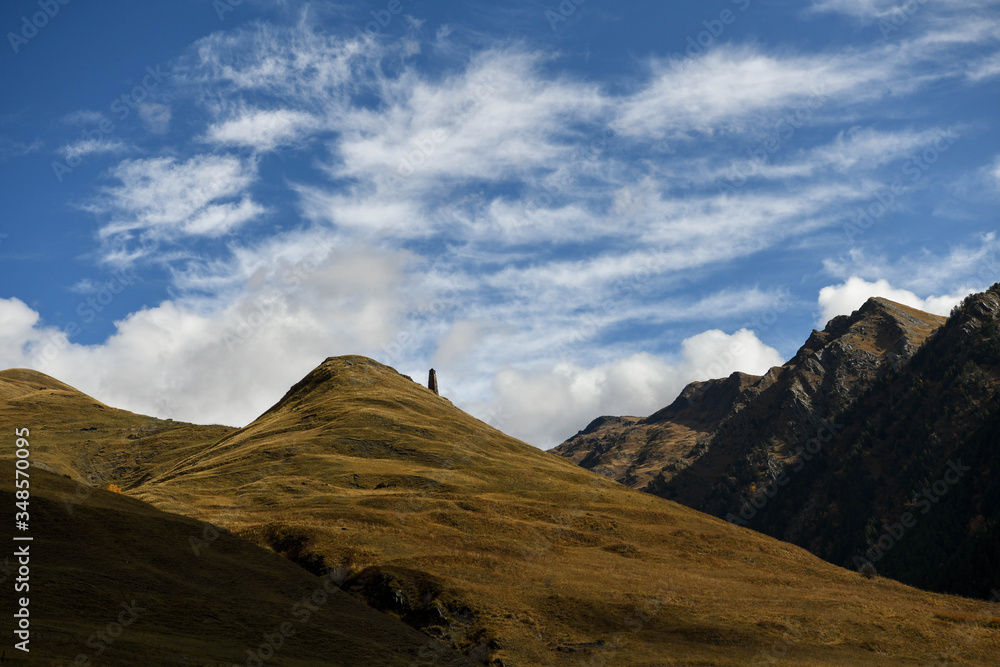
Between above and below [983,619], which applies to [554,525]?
above

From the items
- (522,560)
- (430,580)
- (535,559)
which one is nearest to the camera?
(430,580)

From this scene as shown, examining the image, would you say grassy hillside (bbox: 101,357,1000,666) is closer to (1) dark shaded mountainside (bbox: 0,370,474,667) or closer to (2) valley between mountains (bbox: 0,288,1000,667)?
(2) valley between mountains (bbox: 0,288,1000,667)

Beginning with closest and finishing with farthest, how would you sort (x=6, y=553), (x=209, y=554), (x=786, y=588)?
(x=6, y=553) → (x=209, y=554) → (x=786, y=588)

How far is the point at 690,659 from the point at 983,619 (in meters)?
34.5

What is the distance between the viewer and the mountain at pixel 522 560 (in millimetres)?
53219

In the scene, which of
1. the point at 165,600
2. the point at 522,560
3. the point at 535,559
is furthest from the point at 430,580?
the point at 165,600

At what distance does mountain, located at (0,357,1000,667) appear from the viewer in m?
53.2

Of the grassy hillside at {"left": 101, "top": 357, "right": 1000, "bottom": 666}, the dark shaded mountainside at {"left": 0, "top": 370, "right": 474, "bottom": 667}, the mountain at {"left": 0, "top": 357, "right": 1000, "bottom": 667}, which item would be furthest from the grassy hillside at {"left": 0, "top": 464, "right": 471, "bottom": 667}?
the grassy hillside at {"left": 101, "top": 357, "right": 1000, "bottom": 666}

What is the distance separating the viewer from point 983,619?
2596 inches

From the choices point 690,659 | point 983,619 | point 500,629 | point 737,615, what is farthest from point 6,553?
point 983,619

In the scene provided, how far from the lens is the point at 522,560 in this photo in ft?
240

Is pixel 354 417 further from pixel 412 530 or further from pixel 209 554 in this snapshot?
pixel 209 554

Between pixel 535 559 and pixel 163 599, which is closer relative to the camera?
pixel 163 599

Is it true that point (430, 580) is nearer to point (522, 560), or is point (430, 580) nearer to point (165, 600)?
point (522, 560)
